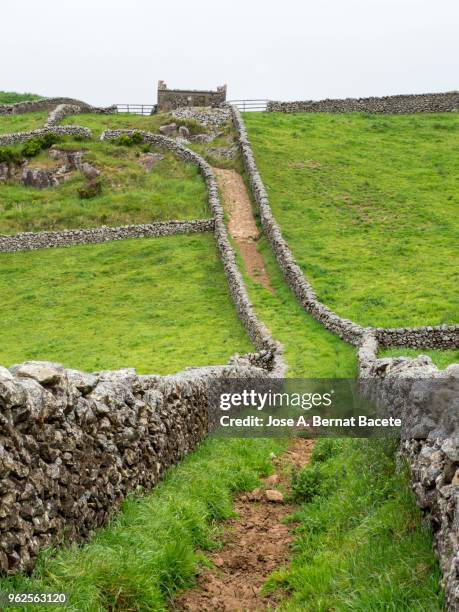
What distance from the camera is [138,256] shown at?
139 ft

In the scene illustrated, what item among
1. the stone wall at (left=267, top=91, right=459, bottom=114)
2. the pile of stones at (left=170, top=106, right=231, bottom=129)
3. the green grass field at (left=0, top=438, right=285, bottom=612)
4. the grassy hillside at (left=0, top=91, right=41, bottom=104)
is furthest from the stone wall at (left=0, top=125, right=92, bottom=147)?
the green grass field at (left=0, top=438, right=285, bottom=612)

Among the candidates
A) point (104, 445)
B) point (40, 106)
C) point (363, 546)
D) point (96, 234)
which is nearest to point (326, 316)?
point (96, 234)

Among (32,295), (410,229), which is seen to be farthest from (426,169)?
(32,295)

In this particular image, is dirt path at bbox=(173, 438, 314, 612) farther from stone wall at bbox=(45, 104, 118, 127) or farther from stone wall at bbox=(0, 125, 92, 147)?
stone wall at bbox=(45, 104, 118, 127)

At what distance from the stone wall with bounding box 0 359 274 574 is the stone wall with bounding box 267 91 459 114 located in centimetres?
6258

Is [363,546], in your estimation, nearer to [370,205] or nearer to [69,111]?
[370,205]

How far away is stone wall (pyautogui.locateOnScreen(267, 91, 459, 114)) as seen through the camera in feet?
220

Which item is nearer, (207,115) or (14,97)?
(207,115)

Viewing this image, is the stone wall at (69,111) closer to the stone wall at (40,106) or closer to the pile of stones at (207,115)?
the stone wall at (40,106)

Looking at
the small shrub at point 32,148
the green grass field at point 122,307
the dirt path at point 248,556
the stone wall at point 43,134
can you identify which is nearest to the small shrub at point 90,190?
the green grass field at point 122,307

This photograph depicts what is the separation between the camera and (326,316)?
29984mm

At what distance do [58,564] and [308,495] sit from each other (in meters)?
5.97

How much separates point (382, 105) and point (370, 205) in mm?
26379

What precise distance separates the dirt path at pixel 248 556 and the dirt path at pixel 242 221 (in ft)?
79.0
